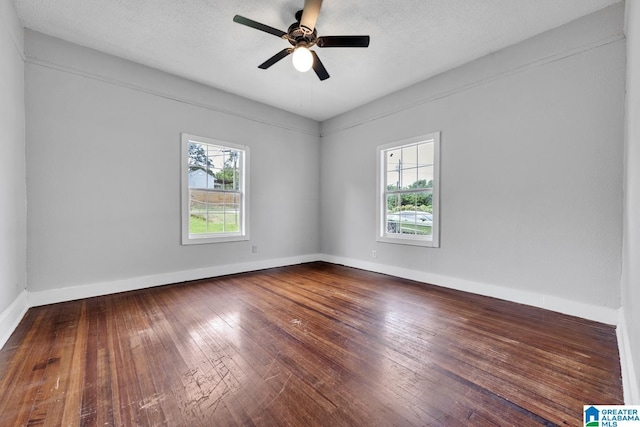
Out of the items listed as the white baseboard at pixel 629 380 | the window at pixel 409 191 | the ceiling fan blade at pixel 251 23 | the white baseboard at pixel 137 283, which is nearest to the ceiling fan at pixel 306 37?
the ceiling fan blade at pixel 251 23

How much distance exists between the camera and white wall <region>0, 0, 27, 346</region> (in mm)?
2271

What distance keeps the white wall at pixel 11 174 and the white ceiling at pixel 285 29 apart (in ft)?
1.45

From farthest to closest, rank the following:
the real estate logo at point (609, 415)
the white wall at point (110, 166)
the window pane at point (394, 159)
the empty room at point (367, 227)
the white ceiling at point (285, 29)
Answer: the window pane at point (394, 159)
the white wall at point (110, 166)
the white ceiling at point (285, 29)
the empty room at point (367, 227)
the real estate logo at point (609, 415)

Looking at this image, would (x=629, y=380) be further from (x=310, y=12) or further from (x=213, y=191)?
(x=213, y=191)

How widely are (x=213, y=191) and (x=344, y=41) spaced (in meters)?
2.94

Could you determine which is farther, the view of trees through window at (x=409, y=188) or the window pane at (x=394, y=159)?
the window pane at (x=394, y=159)

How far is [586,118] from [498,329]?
7.26 feet

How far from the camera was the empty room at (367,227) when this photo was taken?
1616 mm

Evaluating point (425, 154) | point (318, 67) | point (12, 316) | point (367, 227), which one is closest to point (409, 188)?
point (425, 154)

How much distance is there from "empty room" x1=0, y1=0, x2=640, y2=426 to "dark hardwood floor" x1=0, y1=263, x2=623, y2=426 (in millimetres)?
18

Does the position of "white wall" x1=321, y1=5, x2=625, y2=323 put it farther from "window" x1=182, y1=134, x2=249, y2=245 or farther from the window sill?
"window" x1=182, y1=134, x2=249, y2=245

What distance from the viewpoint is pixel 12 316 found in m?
2.41

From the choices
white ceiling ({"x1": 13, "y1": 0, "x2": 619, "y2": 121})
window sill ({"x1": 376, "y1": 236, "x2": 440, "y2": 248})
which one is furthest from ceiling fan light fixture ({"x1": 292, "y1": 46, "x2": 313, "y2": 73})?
window sill ({"x1": 376, "y1": 236, "x2": 440, "y2": 248})

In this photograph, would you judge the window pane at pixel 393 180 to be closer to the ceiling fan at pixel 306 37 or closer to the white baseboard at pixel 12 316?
the ceiling fan at pixel 306 37
